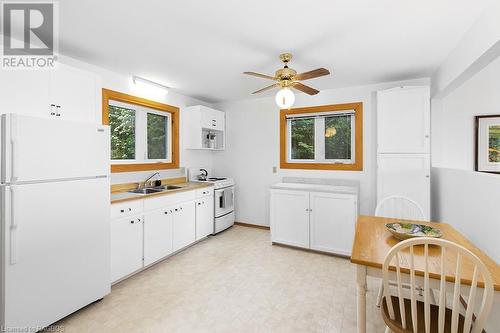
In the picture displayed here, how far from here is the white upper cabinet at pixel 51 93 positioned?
6.36 ft

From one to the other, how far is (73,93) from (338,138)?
355 cm

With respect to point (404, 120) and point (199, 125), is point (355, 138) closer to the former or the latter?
point (404, 120)

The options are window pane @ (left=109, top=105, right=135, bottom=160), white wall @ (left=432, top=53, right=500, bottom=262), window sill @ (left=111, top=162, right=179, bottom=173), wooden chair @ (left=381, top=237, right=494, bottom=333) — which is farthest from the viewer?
window pane @ (left=109, top=105, right=135, bottom=160)

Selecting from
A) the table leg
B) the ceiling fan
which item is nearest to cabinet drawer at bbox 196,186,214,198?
the ceiling fan

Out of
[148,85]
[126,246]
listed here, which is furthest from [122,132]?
[126,246]

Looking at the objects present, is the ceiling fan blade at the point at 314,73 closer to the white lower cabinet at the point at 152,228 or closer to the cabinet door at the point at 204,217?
the white lower cabinet at the point at 152,228

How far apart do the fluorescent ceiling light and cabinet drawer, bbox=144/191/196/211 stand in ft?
5.29

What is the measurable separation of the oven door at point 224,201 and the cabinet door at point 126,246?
1.51 meters

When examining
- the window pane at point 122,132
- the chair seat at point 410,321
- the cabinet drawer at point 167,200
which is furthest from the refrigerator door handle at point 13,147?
the chair seat at point 410,321

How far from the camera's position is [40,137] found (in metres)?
1.80

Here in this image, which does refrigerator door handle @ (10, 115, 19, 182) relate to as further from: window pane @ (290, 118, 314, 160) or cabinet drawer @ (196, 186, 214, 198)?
window pane @ (290, 118, 314, 160)

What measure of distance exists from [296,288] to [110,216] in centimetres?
199

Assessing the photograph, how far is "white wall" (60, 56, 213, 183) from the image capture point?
9.01 feet

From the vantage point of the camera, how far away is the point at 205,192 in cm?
388
